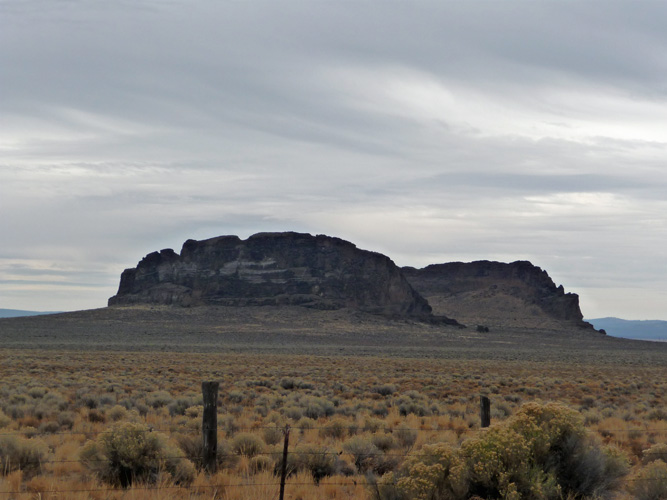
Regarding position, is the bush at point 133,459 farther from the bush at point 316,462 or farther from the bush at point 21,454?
the bush at point 316,462

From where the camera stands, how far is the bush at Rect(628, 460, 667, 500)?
23.9 ft

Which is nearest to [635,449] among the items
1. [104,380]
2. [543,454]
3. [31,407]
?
[543,454]

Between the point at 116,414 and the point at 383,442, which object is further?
the point at 116,414

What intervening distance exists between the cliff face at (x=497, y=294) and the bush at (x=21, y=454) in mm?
126456

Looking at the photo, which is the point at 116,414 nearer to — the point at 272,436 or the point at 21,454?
the point at 272,436

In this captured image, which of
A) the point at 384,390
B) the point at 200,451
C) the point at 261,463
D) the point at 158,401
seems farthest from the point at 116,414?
the point at 384,390

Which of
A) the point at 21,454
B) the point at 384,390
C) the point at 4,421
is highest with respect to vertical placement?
the point at 21,454

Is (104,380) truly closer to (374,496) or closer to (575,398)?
(575,398)

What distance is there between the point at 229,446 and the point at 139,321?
297ft

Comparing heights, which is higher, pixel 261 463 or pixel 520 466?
pixel 520 466

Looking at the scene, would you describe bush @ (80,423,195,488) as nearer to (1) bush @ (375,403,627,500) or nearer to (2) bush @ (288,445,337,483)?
(2) bush @ (288,445,337,483)

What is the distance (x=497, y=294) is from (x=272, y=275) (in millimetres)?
55225

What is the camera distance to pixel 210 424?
8.14 metres

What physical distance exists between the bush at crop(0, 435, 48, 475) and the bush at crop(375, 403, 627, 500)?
16.1 ft
